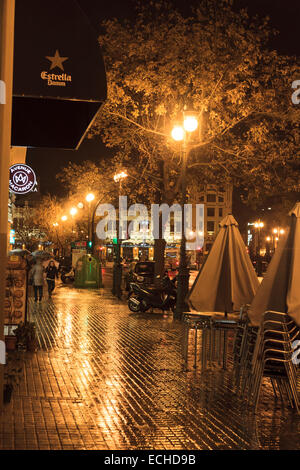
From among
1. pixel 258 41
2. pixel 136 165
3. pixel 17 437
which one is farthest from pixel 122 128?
pixel 17 437

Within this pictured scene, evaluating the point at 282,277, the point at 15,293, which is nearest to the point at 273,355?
the point at 282,277

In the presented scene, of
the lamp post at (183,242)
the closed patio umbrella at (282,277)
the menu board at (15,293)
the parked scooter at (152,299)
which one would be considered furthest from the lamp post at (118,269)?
the closed patio umbrella at (282,277)

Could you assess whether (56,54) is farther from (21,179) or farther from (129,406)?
(21,179)

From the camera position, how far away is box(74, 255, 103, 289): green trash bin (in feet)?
110

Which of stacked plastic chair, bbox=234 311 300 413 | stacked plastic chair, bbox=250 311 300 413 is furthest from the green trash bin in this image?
stacked plastic chair, bbox=250 311 300 413

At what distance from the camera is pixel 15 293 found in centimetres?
1193

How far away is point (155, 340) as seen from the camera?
47.2 feet

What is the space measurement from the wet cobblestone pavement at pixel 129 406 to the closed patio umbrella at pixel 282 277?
1224 mm

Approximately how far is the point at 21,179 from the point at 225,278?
31.6ft

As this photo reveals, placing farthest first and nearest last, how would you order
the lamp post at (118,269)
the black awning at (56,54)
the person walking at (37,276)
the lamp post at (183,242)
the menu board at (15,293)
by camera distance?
the lamp post at (118,269), the person walking at (37,276), the lamp post at (183,242), the menu board at (15,293), the black awning at (56,54)

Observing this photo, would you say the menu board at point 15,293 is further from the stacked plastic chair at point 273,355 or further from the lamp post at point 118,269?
the lamp post at point 118,269

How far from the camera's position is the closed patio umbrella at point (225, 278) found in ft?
37.9
